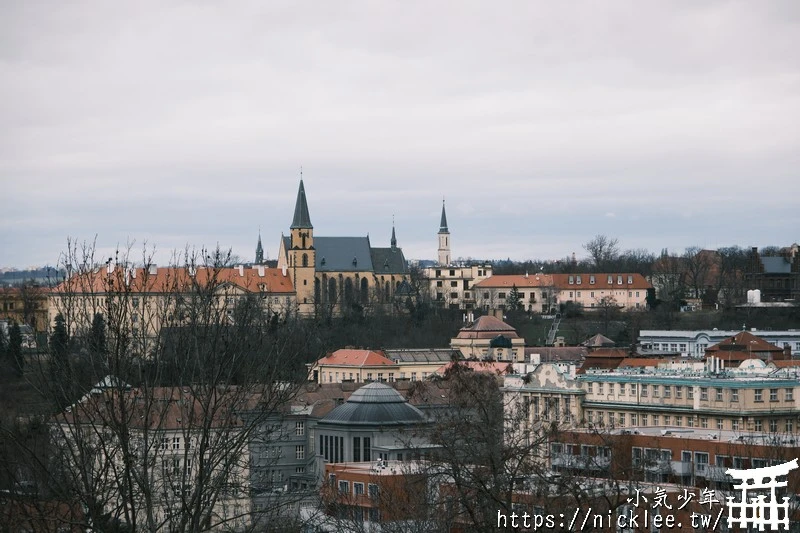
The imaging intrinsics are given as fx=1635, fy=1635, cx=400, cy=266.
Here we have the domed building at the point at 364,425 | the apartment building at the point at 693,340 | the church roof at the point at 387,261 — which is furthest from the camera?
the church roof at the point at 387,261

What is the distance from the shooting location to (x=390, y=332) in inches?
5128

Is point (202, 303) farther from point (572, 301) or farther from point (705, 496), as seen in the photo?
point (572, 301)

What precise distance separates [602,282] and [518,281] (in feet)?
→ 36.3

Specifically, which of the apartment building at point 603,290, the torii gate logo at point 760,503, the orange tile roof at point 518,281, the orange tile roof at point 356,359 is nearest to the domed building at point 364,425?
the torii gate logo at point 760,503

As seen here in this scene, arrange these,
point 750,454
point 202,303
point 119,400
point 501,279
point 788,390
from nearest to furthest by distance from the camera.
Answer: point 119,400
point 202,303
point 750,454
point 788,390
point 501,279

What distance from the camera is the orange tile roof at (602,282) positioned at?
508ft

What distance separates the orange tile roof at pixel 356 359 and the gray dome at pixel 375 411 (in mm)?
33878

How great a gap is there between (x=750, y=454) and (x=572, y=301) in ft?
397

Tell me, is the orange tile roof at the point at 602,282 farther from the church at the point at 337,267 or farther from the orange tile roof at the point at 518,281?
the church at the point at 337,267

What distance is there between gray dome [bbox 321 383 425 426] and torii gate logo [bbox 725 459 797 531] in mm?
29507

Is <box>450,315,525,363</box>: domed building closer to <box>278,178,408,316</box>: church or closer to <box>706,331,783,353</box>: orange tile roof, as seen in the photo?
<box>706,331,783,353</box>: orange tile roof

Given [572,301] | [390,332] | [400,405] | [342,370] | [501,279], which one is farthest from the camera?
[501,279]

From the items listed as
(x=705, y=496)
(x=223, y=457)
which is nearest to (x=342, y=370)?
(x=705, y=496)

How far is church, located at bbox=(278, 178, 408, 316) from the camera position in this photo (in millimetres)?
163375
